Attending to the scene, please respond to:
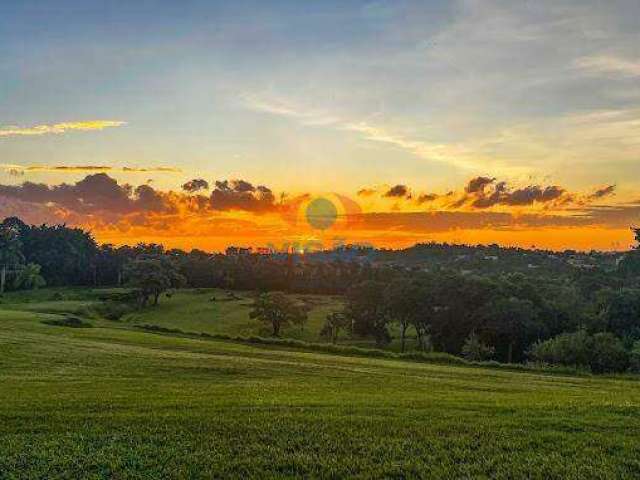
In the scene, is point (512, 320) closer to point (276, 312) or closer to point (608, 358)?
point (608, 358)

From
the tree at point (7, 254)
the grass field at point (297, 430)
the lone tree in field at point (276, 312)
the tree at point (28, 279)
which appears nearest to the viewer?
the grass field at point (297, 430)

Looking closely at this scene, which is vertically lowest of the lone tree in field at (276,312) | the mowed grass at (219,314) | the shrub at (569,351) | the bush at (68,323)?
the mowed grass at (219,314)

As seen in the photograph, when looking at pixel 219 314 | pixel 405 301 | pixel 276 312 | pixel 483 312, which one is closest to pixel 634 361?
pixel 483 312

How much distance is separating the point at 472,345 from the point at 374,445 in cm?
7529

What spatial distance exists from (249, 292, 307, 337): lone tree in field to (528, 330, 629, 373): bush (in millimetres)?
55849

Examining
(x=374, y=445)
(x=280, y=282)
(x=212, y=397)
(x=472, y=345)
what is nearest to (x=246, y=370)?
(x=212, y=397)

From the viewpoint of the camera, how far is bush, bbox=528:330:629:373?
67375mm

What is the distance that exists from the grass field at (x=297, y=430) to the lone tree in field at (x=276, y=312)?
293 feet

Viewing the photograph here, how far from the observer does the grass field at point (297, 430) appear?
13.9 meters

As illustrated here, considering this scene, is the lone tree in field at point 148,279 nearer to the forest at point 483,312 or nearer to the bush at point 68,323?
the forest at point 483,312

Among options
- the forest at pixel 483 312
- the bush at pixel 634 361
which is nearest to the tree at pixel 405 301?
the forest at pixel 483 312

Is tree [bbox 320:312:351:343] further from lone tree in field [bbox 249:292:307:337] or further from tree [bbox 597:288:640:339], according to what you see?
tree [bbox 597:288:640:339]

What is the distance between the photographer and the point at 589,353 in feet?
227

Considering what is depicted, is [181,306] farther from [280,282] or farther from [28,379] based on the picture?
[28,379]
